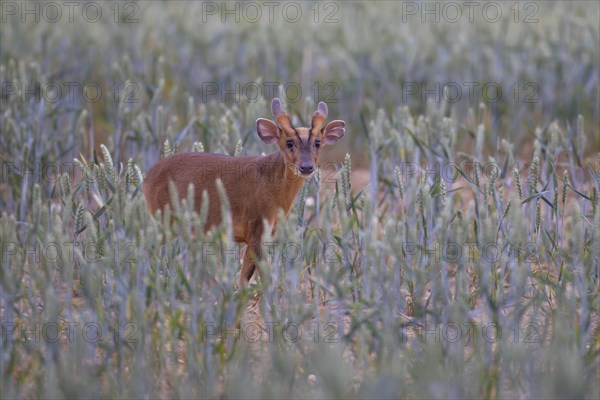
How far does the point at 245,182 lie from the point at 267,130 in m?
0.34

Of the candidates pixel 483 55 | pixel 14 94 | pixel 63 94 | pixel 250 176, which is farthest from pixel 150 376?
pixel 483 55

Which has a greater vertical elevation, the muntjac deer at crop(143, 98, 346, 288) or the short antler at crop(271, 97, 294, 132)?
the short antler at crop(271, 97, 294, 132)

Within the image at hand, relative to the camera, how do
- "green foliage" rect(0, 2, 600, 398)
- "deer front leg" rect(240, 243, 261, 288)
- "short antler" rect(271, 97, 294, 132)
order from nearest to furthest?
"green foliage" rect(0, 2, 600, 398), "short antler" rect(271, 97, 294, 132), "deer front leg" rect(240, 243, 261, 288)

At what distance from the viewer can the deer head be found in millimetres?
5730

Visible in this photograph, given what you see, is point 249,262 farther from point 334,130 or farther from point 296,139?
point 334,130

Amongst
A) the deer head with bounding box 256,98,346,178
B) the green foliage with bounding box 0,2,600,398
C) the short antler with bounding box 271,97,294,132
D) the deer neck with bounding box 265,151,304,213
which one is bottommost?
the green foliage with bounding box 0,2,600,398

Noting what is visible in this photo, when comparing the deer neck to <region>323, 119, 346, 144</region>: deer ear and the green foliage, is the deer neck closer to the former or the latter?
the green foliage

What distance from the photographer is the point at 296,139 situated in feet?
19.0

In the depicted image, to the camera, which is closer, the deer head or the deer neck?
the deer head

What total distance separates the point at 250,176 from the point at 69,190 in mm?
1068

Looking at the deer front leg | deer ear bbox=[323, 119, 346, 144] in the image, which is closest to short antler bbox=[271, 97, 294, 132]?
deer ear bbox=[323, 119, 346, 144]

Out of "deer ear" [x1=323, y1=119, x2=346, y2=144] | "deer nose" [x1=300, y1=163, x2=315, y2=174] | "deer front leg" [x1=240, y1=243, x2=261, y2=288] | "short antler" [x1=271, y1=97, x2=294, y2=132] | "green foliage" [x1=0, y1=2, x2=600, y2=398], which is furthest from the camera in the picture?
"deer ear" [x1=323, y1=119, x2=346, y2=144]

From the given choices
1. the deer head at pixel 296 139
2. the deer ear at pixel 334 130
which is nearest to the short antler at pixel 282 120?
the deer head at pixel 296 139

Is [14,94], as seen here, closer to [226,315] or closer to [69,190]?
[69,190]
